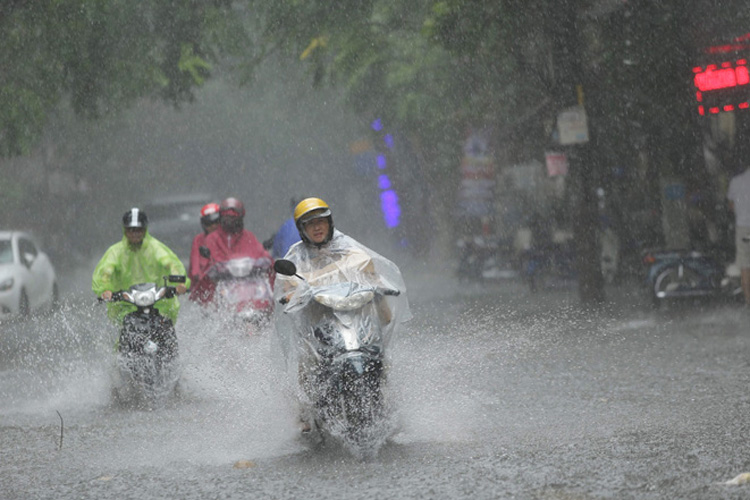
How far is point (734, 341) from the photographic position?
491 inches

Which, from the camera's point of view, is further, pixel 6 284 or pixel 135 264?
pixel 6 284

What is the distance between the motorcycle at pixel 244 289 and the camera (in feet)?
37.1

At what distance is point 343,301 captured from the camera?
716 centimetres

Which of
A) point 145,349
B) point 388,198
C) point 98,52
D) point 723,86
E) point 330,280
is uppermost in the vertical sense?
point 98,52

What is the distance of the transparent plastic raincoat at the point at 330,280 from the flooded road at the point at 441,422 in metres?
0.24

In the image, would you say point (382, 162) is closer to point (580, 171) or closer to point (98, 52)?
point (580, 171)

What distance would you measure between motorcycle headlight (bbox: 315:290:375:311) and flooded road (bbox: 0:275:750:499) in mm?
637

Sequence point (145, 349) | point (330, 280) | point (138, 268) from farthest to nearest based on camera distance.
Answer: point (138, 268), point (145, 349), point (330, 280)

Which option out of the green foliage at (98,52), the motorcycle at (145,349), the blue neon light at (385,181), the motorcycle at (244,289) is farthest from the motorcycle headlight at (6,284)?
the blue neon light at (385,181)

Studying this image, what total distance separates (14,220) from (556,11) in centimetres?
2627

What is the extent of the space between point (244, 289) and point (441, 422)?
11.6ft

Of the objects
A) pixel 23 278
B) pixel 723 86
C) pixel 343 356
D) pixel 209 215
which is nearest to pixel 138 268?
pixel 209 215

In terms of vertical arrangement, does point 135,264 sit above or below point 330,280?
above

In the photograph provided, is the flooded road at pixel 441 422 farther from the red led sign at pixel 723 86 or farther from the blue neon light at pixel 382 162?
the blue neon light at pixel 382 162
